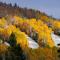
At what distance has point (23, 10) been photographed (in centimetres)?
5716

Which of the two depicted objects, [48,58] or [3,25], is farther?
[3,25]

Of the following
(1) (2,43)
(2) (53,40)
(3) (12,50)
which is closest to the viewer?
(3) (12,50)

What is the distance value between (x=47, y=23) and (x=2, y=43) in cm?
2079

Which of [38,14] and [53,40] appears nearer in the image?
[53,40]

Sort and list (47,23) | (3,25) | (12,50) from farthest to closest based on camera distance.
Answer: (47,23), (3,25), (12,50)

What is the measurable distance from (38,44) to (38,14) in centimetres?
2550

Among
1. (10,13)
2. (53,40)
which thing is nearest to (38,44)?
(53,40)

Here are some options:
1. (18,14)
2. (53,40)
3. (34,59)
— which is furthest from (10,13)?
(34,59)

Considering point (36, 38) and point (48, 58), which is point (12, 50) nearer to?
point (48, 58)

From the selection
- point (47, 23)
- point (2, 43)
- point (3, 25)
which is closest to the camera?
point (2, 43)

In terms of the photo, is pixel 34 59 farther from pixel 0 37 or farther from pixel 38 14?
pixel 38 14

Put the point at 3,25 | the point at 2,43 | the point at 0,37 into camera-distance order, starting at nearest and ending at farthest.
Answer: the point at 2,43, the point at 0,37, the point at 3,25

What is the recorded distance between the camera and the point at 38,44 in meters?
30.4

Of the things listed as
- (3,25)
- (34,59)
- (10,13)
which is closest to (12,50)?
(34,59)
